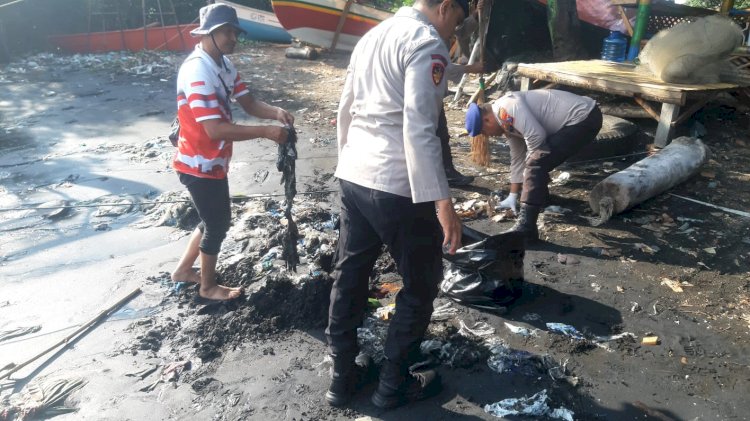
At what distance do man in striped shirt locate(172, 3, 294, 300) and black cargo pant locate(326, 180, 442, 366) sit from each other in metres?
1.11

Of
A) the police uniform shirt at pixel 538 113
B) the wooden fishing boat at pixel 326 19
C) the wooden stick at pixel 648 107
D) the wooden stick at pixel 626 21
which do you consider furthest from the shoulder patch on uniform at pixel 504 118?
the wooden fishing boat at pixel 326 19

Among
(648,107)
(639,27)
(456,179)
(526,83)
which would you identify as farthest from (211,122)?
(639,27)

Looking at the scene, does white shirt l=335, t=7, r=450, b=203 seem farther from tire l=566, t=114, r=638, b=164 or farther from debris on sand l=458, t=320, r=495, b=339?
tire l=566, t=114, r=638, b=164

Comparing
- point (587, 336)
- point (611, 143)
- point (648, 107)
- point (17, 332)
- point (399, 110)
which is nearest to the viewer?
point (399, 110)

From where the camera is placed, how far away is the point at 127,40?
16297 millimetres

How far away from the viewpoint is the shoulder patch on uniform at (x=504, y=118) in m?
4.61

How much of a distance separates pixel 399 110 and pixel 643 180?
12.1 ft

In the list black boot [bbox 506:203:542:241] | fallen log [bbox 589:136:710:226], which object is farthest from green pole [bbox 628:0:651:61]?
black boot [bbox 506:203:542:241]

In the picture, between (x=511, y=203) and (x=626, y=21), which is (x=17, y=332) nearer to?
(x=511, y=203)

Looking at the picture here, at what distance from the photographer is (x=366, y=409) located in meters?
2.93

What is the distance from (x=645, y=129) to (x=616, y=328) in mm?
5073

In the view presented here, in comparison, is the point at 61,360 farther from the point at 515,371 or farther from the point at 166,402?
the point at 515,371

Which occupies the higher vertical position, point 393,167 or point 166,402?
point 393,167

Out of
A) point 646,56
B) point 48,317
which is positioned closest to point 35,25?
point 48,317
